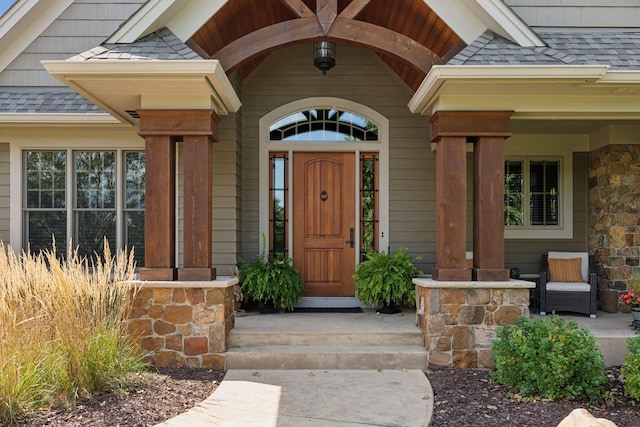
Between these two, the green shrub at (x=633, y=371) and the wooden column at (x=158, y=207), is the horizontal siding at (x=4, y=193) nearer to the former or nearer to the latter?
the wooden column at (x=158, y=207)

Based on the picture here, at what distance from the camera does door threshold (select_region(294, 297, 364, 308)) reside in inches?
268

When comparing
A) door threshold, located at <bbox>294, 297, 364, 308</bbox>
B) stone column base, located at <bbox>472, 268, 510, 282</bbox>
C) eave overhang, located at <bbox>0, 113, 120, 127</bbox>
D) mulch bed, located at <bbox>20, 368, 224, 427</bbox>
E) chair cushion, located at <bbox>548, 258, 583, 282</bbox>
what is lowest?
mulch bed, located at <bbox>20, 368, 224, 427</bbox>

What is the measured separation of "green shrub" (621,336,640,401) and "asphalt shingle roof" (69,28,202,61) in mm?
4222

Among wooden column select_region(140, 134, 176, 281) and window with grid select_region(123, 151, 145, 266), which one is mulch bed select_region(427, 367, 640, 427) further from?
window with grid select_region(123, 151, 145, 266)

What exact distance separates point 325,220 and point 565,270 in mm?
3151

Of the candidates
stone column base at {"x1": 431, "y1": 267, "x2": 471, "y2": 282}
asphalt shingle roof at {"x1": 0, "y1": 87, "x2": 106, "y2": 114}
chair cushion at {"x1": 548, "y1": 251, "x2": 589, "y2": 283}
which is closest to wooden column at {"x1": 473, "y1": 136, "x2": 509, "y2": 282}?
stone column base at {"x1": 431, "y1": 267, "x2": 471, "y2": 282}

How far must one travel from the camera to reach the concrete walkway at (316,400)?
3.52 meters

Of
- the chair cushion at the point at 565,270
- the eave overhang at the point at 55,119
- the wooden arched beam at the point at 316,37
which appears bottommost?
the chair cushion at the point at 565,270

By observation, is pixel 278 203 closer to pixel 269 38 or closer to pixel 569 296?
pixel 269 38

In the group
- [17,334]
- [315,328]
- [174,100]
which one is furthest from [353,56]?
[17,334]

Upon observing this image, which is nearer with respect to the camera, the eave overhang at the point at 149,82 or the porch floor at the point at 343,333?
the eave overhang at the point at 149,82

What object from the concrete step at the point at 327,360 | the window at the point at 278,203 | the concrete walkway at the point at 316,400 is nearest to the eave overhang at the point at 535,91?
the window at the point at 278,203

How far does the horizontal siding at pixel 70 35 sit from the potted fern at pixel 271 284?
140 inches

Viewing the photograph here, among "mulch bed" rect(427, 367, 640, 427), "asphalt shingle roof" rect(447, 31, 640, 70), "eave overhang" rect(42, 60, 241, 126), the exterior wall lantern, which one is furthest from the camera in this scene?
the exterior wall lantern
